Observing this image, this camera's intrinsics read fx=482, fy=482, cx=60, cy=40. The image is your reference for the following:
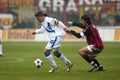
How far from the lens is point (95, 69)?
1639 cm

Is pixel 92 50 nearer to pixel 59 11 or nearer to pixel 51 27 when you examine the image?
pixel 51 27

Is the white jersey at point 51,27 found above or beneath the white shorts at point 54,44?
above

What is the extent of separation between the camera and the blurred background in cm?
4734

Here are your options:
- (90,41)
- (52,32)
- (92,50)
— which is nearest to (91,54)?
(92,50)

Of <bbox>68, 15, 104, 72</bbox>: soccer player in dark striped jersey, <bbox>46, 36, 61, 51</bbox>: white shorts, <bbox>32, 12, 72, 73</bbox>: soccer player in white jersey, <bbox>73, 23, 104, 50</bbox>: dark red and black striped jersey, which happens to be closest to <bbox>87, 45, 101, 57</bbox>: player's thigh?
<bbox>68, 15, 104, 72</bbox>: soccer player in dark striped jersey

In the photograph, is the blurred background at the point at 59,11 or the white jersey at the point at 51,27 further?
the blurred background at the point at 59,11

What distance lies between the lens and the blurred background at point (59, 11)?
47344 millimetres

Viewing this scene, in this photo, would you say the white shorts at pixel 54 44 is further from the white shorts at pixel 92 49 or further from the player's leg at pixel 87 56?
the white shorts at pixel 92 49

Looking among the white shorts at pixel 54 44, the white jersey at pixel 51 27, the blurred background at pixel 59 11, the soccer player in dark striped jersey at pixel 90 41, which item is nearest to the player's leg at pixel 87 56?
the soccer player in dark striped jersey at pixel 90 41

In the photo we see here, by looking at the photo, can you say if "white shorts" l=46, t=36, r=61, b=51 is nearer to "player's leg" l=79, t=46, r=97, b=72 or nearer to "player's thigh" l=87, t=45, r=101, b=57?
"player's leg" l=79, t=46, r=97, b=72

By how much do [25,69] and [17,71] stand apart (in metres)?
0.84

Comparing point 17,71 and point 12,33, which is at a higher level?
point 17,71

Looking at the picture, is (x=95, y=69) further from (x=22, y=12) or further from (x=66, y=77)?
(x=22, y=12)

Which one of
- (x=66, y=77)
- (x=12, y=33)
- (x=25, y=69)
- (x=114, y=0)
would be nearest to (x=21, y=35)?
(x=12, y=33)
